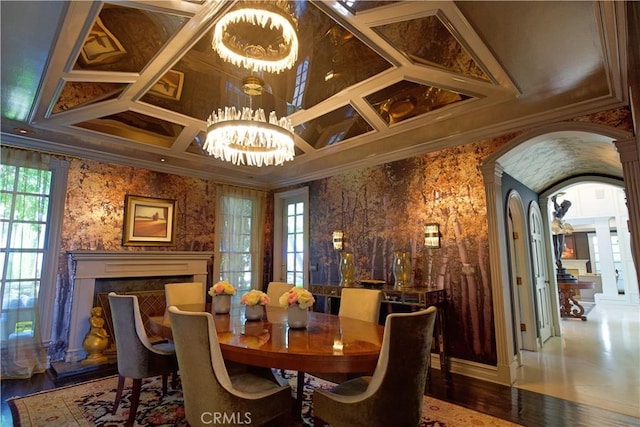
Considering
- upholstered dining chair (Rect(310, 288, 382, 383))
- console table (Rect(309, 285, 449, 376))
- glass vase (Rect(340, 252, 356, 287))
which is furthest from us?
glass vase (Rect(340, 252, 356, 287))

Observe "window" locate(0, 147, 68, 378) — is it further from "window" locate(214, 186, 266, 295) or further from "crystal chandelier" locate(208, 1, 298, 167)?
"crystal chandelier" locate(208, 1, 298, 167)

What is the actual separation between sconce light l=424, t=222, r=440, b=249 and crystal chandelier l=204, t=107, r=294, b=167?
203cm

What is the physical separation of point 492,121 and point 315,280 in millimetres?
3420

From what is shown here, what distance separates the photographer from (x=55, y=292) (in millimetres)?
3842

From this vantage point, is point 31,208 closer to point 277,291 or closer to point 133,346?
point 133,346

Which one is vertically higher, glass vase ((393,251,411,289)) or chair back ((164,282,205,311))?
glass vase ((393,251,411,289))

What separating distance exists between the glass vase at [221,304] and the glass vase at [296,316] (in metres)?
0.84

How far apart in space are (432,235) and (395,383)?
2506 mm

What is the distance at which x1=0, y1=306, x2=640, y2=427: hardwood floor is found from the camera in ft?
8.37

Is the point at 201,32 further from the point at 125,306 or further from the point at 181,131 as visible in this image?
the point at 125,306

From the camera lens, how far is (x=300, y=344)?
1.90 metres

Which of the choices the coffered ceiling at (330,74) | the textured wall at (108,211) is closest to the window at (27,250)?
the textured wall at (108,211)

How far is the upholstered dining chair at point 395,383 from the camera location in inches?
64.1

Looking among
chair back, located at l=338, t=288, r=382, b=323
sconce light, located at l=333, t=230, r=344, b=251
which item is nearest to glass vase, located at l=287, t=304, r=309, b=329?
chair back, located at l=338, t=288, r=382, b=323
